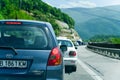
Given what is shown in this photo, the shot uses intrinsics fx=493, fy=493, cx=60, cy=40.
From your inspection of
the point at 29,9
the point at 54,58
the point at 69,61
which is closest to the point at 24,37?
the point at 54,58

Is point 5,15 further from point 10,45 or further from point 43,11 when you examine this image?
point 10,45

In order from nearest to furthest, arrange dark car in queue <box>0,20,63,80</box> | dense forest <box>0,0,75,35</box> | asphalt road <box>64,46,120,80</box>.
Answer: dark car in queue <box>0,20,63,80</box>, asphalt road <box>64,46,120,80</box>, dense forest <box>0,0,75,35</box>

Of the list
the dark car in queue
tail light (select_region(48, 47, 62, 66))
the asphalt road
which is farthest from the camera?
the asphalt road

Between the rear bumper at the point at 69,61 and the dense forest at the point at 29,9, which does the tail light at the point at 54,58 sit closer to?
the rear bumper at the point at 69,61

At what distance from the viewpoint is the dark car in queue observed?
26.3ft

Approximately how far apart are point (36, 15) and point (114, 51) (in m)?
128

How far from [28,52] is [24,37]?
1.20 ft

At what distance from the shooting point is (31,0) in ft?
539

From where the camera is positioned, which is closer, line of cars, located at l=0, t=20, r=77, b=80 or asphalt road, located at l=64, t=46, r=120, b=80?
line of cars, located at l=0, t=20, r=77, b=80

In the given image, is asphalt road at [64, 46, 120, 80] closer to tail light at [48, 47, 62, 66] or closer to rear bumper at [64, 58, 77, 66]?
rear bumper at [64, 58, 77, 66]

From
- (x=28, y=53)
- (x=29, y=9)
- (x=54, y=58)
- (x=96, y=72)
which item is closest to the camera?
(x=28, y=53)

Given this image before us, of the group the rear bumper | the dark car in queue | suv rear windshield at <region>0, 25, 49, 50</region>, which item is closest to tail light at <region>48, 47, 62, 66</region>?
the dark car in queue

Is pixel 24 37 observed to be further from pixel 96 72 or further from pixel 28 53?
pixel 96 72

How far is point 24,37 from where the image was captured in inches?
327
